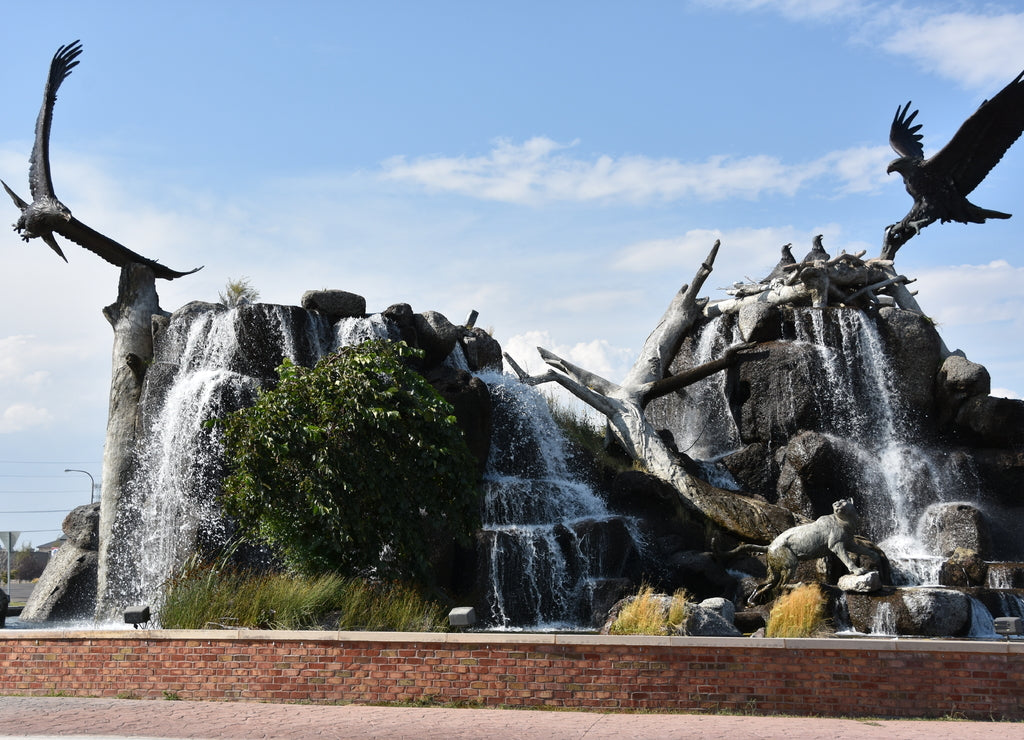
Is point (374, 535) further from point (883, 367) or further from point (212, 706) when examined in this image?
point (883, 367)

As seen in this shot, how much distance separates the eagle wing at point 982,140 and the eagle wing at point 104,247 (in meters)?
20.7

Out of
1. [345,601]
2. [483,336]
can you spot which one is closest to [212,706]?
[345,601]

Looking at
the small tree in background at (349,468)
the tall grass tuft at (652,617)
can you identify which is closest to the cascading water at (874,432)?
the tall grass tuft at (652,617)

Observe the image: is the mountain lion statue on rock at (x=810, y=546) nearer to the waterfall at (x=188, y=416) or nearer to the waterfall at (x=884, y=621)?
the waterfall at (x=884, y=621)

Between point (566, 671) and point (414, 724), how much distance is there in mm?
1618

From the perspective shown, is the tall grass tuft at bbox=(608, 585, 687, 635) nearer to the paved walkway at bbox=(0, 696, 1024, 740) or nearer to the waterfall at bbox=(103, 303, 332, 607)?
the paved walkway at bbox=(0, 696, 1024, 740)

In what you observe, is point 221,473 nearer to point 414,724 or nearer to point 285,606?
point 285,606

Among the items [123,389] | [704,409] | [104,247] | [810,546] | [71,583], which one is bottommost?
[810,546]

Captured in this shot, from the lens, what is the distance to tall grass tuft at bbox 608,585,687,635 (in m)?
12.0

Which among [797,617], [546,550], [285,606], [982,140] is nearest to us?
[285,606]

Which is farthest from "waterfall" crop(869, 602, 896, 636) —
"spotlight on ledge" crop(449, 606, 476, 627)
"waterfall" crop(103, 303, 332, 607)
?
"waterfall" crop(103, 303, 332, 607)

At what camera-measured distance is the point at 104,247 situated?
26.1 metres

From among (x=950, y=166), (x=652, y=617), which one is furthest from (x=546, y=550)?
(x=950, y=166)

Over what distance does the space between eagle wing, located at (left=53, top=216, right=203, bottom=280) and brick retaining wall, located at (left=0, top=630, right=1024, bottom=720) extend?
1670cm
